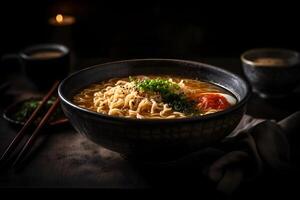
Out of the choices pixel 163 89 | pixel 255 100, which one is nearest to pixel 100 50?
pixel 255 100

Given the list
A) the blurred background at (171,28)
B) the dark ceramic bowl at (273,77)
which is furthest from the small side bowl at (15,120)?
the blurred background at (171,28)

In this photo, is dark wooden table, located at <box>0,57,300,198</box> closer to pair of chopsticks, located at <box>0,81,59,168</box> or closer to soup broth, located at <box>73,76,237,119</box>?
pair of chopsticks, located at <box>0,81,59,168</box>

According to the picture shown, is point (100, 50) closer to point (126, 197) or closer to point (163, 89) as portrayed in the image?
point (163, 89)

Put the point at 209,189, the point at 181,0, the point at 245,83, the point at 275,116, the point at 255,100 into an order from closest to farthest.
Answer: the point at 209,189 < the point at 245,83 < the point at 275,116 < the point at 255,100 < the point at 181,0

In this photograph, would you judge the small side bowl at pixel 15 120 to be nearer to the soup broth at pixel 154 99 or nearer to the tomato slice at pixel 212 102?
the soup broth at pixel 154 99

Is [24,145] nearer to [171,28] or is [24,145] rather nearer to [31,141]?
[31,141]

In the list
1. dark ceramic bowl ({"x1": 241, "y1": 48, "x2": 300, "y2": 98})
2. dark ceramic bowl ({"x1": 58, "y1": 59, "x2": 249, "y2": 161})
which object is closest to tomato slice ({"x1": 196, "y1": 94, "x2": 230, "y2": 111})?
dark ceramic bowl ({"x1": 58, "y1": 59, "x2": 249, "y2": 161})

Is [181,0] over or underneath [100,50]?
over
